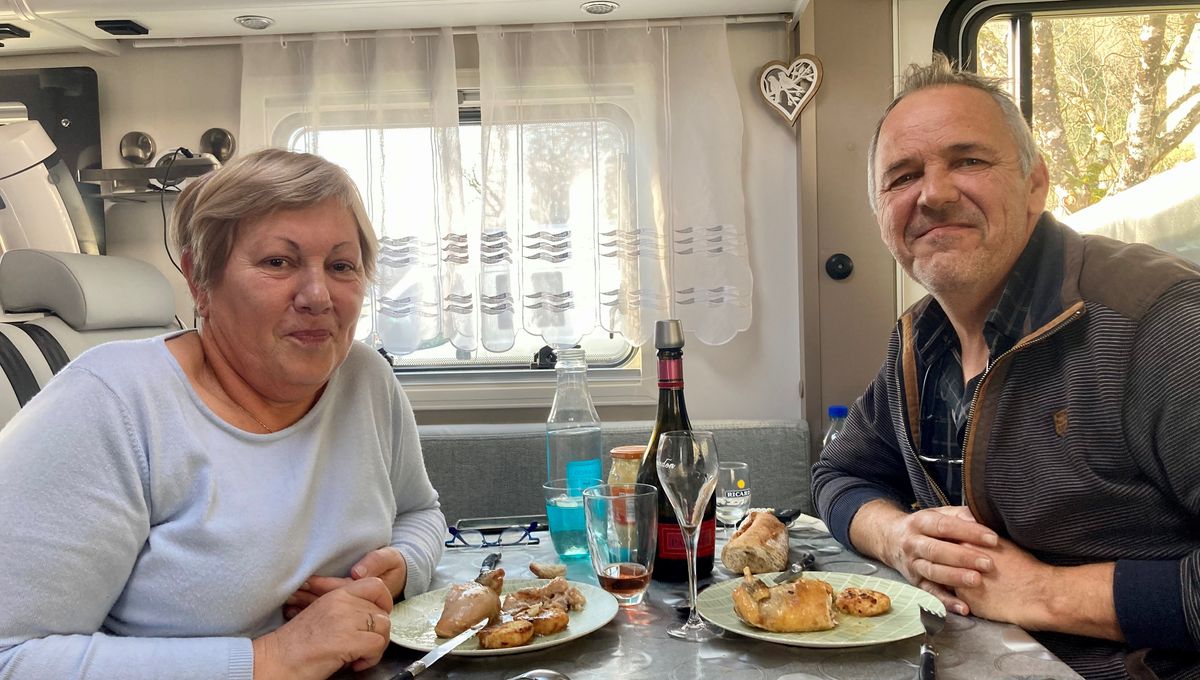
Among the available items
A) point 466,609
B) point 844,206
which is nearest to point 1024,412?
point 466,609

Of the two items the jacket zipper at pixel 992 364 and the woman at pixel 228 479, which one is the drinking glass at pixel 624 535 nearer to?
the woman at pixel 228 479

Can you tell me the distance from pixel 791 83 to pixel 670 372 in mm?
1884

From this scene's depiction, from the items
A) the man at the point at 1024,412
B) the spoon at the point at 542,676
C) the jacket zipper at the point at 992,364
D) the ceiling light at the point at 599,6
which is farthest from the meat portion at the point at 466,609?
the ceiling light at the point at 599,6

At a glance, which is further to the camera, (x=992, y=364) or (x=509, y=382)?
(x=509, y=382)

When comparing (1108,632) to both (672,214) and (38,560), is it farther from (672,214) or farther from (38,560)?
(672,214)

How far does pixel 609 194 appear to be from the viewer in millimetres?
3023

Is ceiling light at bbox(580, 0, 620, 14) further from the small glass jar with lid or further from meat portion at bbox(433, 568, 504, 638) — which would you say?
meat portion at bbox(433, 568, 504, 638)

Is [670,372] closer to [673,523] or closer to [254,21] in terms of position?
[673,523]

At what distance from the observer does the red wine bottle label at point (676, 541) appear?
1.39m

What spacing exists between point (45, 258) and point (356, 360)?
160cm

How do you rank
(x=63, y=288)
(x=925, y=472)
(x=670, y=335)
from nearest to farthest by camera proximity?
(x=670, y=335) → (x=925, y=472) → (x=63, y=288)

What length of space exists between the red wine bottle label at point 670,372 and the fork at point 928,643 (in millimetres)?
494

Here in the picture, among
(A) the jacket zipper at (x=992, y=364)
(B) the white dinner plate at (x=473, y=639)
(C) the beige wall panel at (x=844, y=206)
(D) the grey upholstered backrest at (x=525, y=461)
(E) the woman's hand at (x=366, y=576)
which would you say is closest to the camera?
(B) the white dinner plate at (x=473, y=639)

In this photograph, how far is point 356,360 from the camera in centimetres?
148
